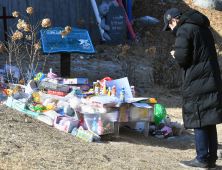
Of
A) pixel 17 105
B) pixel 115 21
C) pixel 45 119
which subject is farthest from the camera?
pixel 115 21

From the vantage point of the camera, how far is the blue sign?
6.20 metres

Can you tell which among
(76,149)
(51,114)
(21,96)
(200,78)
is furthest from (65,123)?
(200,78)

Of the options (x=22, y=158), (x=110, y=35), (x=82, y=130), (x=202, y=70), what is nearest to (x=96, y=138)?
(x=82, y=130)

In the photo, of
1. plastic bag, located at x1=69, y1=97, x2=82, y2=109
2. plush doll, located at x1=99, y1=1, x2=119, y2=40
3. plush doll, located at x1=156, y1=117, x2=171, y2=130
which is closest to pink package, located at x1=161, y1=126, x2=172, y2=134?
plush doll, located at x1=156, y1=117, x2=171, y2=130

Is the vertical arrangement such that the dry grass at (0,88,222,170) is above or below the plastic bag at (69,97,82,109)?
below

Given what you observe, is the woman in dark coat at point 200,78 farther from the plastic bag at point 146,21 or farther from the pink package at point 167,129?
the plastic bag at point 146,21

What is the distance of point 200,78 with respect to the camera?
296 centimetres

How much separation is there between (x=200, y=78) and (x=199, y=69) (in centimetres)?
9

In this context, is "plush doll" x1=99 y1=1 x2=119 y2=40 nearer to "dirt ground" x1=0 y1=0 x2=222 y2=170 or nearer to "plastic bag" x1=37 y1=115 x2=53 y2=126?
"dirt ground" x1=0 y1=0 x2=222 y2=170

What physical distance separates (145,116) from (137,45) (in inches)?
343

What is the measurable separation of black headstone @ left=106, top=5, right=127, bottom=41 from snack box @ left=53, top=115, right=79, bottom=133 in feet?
24.0

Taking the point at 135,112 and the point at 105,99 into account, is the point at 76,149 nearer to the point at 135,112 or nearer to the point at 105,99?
the point at 105,99

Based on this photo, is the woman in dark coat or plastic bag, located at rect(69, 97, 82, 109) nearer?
the woman in dark coat

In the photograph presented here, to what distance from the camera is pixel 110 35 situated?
37.6ft
